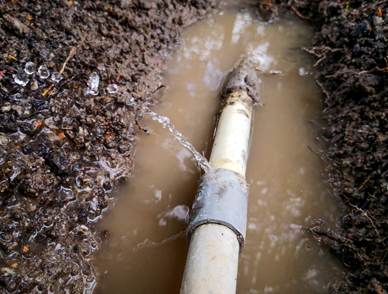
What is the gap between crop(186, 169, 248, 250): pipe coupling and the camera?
1.94 meters

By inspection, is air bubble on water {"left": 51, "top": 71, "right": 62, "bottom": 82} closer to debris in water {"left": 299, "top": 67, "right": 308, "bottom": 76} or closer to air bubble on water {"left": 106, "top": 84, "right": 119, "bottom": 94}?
air bubble on water {"left": 106, "top": 84, "right": 119, "bottom": 94}

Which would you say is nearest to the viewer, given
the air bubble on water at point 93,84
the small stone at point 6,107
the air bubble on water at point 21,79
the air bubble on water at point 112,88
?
the small stone at point 6,107

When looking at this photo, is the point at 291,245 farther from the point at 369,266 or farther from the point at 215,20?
the point at 215,20

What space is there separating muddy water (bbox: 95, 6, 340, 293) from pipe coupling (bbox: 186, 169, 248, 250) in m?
0.37

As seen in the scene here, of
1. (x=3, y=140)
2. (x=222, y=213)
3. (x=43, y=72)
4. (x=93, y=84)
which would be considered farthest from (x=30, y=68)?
(x=222, y=213)

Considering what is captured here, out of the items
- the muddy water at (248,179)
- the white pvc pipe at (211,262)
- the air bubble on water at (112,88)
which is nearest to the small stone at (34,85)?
the air bubble on water at (112,88)

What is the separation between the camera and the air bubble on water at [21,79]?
219 centimetres

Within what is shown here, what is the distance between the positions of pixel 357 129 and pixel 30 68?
9.51ft

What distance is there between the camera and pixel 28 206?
6.58 ft

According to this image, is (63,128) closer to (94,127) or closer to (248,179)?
(94,127)

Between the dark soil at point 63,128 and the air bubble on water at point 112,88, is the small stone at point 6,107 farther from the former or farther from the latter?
the air bubble on water at point 112,88

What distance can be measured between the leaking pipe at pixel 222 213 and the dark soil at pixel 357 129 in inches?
32.6

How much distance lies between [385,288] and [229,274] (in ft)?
3.61

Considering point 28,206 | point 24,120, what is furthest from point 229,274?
point 24,120
